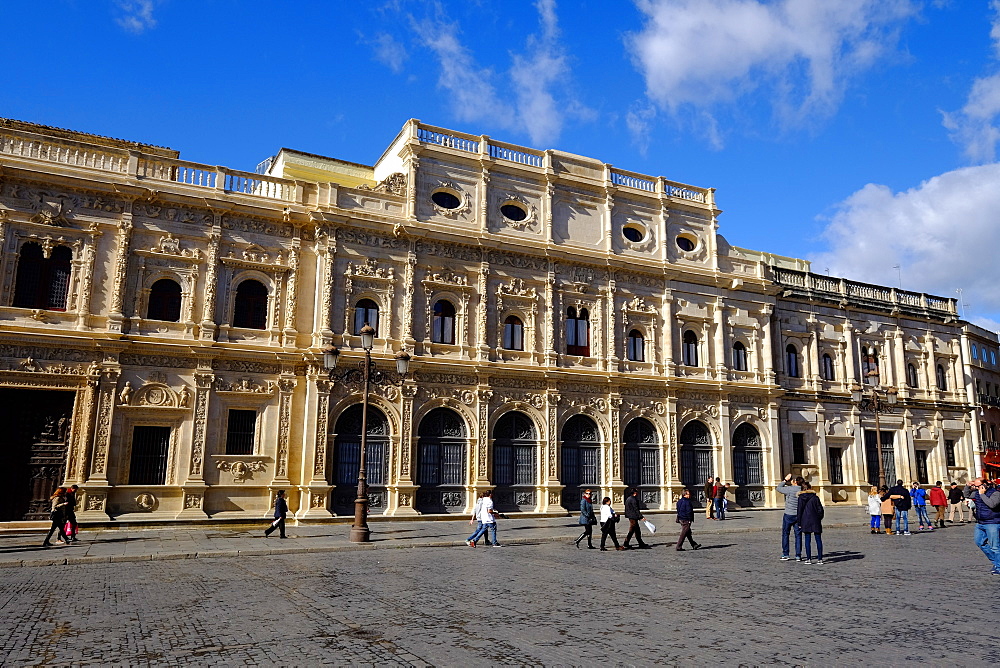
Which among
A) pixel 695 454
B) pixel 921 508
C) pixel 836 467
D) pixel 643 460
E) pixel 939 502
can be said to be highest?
pixel 695 454

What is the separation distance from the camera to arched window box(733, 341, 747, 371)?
33.8 metres

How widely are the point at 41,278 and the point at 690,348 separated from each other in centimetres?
2542

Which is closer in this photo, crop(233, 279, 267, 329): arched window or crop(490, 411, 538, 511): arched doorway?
crop(233, 279, 267, 329): arched window

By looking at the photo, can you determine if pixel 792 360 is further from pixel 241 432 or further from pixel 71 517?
pixel 71 517

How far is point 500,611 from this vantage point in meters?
9.34

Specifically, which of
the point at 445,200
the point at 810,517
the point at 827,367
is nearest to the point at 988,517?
the point at 810,517

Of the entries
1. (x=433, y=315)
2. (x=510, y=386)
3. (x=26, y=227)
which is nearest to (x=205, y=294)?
(x=26, y=227)

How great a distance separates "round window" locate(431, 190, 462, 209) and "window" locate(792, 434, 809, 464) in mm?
19942

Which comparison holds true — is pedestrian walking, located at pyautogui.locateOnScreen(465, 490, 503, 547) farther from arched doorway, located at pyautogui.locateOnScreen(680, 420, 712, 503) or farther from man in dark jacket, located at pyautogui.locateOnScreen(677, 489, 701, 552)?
arched doorway, located at pyautogui.locateOnScreen(680, 420, 712, 503)

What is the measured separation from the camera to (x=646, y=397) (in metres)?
30.8

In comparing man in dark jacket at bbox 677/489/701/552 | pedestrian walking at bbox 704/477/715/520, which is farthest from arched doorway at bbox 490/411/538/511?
man in dark jacket at bbox 677/489/701/552

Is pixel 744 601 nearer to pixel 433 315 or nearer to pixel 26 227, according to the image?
pixel 433 315

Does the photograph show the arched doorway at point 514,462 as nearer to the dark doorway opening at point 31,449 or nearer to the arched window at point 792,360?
the dark doorway opening at point 31,449

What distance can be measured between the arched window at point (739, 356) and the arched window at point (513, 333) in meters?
11.1
